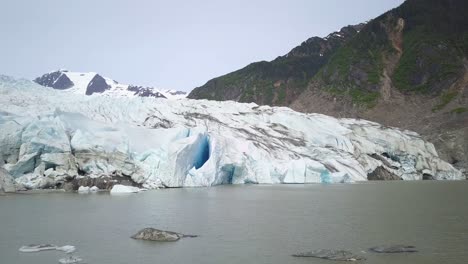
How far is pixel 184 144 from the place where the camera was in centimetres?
2969

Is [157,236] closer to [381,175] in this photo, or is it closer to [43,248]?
[43,248]

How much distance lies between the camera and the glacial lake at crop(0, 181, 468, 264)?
10.7m

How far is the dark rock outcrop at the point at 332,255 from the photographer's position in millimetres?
10195

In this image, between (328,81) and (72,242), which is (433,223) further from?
(328,81)

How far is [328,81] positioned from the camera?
93.7m

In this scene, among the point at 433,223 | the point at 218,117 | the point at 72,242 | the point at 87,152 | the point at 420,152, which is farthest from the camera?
the point at 420,152

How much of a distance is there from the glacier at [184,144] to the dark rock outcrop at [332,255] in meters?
19.0

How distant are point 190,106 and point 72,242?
1265 inches

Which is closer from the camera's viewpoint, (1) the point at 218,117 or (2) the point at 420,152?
(1) the point at 218,117

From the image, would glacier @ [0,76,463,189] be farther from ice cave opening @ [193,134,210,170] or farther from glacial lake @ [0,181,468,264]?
glacial lake @ [0,181,468,264]

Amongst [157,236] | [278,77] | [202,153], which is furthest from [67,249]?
[278,77]

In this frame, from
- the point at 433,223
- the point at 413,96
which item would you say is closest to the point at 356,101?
the point at 413,96

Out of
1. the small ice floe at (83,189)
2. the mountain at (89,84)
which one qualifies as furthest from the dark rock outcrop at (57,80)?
the small ice floe at (83,189)

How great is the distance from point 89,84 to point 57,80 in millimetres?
10382
